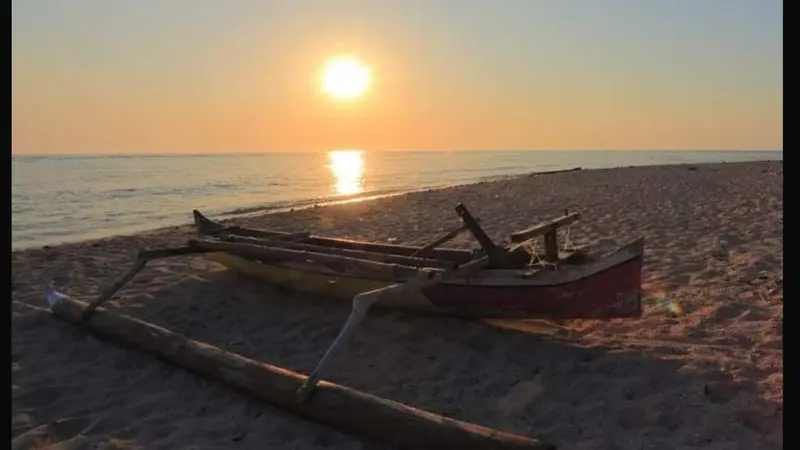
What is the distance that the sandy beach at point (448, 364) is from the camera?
12.2 feet

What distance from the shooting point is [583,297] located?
481cm

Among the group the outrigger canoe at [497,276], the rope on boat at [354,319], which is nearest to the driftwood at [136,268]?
the outrigger canoe at [497,276]

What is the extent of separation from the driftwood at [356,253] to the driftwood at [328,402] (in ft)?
5.90

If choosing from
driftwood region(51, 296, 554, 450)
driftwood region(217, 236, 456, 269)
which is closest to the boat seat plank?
driftwood region(217, 236, 456, 269)

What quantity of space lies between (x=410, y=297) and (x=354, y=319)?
148 centimetres

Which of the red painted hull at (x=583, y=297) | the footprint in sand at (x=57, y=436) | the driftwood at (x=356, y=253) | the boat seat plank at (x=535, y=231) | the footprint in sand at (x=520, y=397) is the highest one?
the boat seat plank at (x=535, y=231)

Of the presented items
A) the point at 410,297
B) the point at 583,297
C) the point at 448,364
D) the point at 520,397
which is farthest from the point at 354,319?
the point at 583,297

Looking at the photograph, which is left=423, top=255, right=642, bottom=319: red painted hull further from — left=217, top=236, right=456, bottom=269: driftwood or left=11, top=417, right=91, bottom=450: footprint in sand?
left=11, top=417, right=91, bottom=450: footprint in sand

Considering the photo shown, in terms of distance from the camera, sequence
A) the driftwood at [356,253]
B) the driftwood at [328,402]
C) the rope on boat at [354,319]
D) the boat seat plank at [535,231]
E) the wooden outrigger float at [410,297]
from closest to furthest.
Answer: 1. the driftwood at [328,402]
2. the wooden outrigger float at [410,297]
3. the rope on boat at [354,319]
4. the boat seat plank at [535,231]
5. the driftwood at [356,253]

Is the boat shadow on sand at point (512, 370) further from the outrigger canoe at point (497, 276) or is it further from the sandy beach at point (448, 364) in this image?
the outrigger canoe at point (497, 276)

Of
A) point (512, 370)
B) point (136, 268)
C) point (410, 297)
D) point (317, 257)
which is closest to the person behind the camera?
point (512, 370)

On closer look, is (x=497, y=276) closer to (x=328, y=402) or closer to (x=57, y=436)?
(x=328, y=402)

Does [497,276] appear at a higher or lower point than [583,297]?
higher

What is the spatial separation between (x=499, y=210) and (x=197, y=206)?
11929 mm
